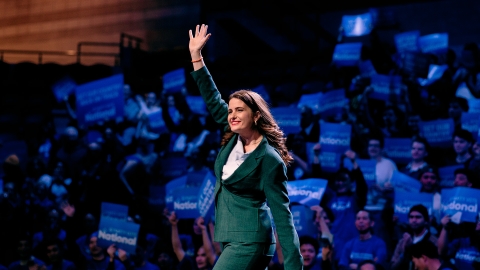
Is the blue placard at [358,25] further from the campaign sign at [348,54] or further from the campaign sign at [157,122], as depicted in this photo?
the campaign sign at [157,122]

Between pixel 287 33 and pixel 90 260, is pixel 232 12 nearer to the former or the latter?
pixel 287 33

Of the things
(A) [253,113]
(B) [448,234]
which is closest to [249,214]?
(A) [253,113]

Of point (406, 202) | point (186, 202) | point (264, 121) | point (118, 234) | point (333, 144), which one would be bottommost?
point (118, 234)

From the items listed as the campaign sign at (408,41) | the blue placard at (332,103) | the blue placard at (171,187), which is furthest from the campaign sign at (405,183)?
the campaign sign at (408,41)

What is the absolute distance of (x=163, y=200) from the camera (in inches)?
277

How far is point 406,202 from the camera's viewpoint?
5.55 m

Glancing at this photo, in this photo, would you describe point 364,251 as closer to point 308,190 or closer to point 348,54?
point 308,190

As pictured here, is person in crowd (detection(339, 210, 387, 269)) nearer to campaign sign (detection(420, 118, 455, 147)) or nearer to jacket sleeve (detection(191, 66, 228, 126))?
campaign sign (detection(420, 118, 455, 147))

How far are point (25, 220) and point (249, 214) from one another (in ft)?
17.8

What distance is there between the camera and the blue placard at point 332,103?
6.94 metres

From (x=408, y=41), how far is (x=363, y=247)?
317cm

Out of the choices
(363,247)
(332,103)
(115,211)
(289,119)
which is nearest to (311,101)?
(332,103)

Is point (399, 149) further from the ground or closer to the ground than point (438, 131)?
closer to the ground

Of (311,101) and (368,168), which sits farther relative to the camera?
(311,101)
